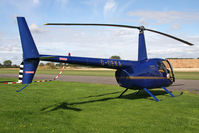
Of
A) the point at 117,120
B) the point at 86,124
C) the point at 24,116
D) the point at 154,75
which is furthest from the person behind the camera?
the point at 154,75

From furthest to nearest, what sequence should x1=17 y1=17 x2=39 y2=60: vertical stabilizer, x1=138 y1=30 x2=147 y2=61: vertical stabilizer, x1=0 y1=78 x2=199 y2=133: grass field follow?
x1=138 y1=30 x2=147 y2=61: vertical stabilizer, x1=17 y1=17 x2=39 y2=60: vertical stabilizer, x1=0 y1=78 x2=199 y2=133: grass field

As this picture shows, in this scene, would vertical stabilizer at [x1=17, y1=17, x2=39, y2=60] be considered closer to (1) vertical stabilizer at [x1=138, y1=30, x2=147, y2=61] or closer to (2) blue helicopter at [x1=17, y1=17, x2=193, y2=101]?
(2) blue helicopter at [x1=17, y1=17, x2=193, y2=101]

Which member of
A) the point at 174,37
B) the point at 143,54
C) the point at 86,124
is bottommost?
the point at 86,124

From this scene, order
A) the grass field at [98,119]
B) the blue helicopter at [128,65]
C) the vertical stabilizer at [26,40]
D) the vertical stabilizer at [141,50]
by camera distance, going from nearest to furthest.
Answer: the grass field at [98,119]
the vertical stabilizer at [26,40]
the blue helicopter at [128,65]
the vertical stabilizer at [141,50]

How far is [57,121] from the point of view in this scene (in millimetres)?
6195

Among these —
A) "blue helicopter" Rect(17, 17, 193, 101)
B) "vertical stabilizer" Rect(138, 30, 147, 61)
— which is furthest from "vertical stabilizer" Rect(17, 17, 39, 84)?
"vertical stabilizer" Rect(138, 30, 147, 61)

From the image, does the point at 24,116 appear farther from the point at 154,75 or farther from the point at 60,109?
the point at 154,75

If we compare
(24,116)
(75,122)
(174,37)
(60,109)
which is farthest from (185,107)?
(24,116)

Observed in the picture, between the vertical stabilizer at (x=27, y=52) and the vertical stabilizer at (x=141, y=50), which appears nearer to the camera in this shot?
the vertical stabilizer at (x=27, y=52)

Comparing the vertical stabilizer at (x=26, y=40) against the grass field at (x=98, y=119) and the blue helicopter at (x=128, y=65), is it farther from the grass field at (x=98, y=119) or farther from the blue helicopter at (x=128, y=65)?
the grass field at (x=98, y=119)

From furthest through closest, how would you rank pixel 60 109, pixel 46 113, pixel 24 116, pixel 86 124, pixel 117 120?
pixel 60 109 < pixel 46 113 < pixel 24 116 < pixel 117 120 < pixel 86 124

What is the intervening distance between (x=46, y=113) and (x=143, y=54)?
21.2 feet

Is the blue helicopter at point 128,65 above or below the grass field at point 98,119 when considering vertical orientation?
above

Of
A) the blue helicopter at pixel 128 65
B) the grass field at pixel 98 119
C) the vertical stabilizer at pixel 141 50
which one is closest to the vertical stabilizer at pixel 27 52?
the blue helicopter at pixel 128 65
